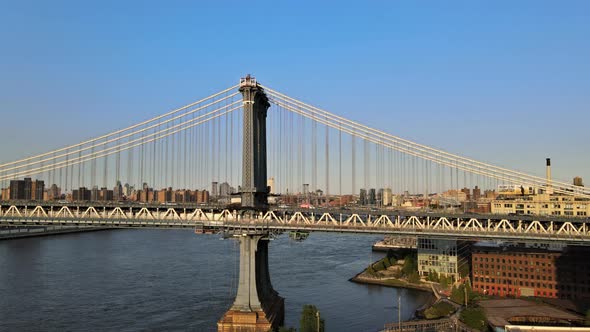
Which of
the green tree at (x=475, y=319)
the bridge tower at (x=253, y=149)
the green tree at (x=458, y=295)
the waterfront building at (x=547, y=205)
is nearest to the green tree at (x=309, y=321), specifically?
the bridge tower at (x=253, y=149)

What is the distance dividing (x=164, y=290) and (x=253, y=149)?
2033 centimetres

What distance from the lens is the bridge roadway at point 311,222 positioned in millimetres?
32875

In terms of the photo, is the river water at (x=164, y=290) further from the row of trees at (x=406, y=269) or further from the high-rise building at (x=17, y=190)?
the high-rise building at (x=17, y=190)

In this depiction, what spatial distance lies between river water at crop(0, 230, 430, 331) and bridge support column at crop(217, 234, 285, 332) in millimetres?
2648

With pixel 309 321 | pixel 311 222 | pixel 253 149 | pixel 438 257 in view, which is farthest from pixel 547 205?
pixel 253 149

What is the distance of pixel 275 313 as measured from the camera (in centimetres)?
3588

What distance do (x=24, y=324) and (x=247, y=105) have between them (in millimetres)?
22398

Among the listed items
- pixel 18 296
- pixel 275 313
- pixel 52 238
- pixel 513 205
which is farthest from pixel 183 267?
pixel 52 238

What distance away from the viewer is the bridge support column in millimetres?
33062

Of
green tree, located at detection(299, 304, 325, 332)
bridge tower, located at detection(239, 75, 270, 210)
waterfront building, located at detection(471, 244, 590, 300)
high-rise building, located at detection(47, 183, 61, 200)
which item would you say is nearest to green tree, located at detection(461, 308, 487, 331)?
green tree, located at detection(299, 304, 325, 332)

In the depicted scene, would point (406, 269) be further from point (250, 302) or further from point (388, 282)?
point (250, 302)

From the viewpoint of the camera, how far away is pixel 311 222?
114 ft

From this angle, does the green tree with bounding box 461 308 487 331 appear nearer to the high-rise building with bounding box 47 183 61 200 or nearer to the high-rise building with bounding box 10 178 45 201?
the high-rise building with bounding box 47 183 61 200

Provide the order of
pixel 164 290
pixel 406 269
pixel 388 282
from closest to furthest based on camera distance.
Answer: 1. pixel 164 290
2. pixel 388 282
3. pixel 406 269
